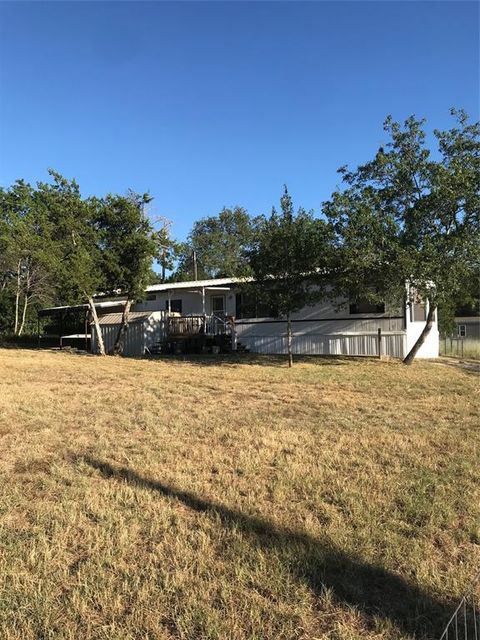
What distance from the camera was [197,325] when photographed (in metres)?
22.6

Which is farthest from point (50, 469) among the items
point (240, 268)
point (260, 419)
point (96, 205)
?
point (96, 205)

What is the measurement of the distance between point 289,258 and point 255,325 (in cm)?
695

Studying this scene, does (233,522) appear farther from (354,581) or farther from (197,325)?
(197,325)

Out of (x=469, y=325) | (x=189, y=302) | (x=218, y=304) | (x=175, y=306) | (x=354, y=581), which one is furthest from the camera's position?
(x=469, y=325)

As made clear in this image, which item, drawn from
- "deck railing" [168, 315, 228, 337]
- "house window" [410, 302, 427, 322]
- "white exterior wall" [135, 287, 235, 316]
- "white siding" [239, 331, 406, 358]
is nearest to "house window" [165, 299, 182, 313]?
"white exterior wall" [135, 287, 235, 316]

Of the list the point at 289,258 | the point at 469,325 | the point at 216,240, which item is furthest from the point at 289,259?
the point at 216,240

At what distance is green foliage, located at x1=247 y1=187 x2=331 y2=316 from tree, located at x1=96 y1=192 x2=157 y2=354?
537cm

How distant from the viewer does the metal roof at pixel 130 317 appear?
2416 centimetres

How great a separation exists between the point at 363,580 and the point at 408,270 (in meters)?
11.4

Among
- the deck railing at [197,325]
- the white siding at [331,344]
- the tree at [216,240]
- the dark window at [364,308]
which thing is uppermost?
the tree at [216,240]

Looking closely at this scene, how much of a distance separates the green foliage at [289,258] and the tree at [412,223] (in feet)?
1.99

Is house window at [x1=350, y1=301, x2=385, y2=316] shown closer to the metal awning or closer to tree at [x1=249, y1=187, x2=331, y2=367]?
tree at [x1=249, y1=187, x2=331, y2=367]

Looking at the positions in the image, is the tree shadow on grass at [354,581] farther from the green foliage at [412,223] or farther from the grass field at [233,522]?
the green foliage at [412,223]

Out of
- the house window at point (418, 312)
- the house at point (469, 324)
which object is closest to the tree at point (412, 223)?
the house window at point (418, 312)
